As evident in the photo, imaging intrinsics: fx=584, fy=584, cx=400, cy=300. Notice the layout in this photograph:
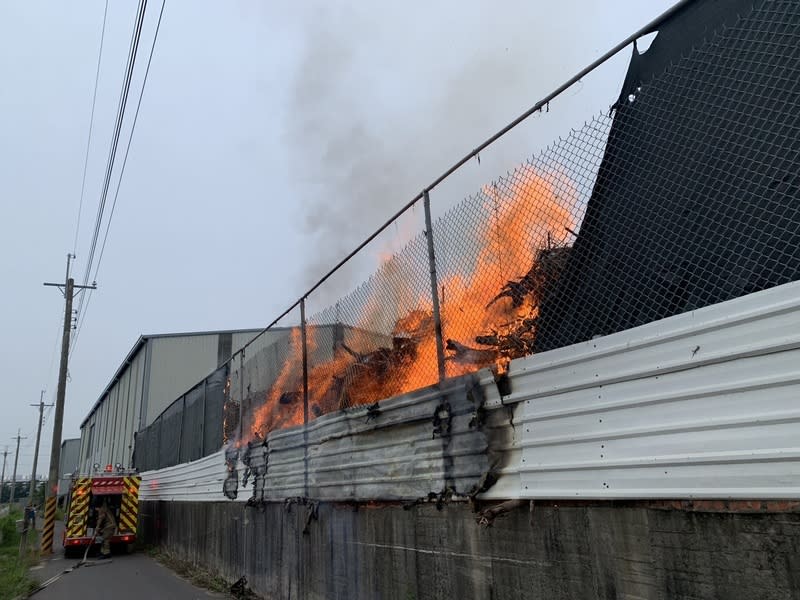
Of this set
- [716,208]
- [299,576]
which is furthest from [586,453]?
[299,576]

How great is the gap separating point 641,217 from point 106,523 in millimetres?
18212

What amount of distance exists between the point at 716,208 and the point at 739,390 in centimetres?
89

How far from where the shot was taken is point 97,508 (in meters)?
16.9

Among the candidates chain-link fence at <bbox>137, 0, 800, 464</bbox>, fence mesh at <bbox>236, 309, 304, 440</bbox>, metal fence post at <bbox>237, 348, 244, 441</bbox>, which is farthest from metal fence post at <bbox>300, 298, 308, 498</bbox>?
metal fence post at <bbox>237, 348, 244, 441</bbox>

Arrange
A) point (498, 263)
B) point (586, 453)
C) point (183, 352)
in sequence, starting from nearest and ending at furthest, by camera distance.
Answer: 1. point (586, 453)
2. point (498, 263)
3. point (183, 352)

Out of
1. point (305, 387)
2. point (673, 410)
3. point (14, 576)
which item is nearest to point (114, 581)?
point (14, 576)

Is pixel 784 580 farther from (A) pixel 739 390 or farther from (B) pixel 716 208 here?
(B) pixel 716 208

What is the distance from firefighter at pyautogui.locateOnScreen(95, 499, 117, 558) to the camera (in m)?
16.7

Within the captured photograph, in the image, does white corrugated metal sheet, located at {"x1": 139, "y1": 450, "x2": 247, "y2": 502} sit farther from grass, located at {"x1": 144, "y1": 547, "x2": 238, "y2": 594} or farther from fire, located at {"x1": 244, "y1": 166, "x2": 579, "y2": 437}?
fire, located at {"x1": 244, "y1": 166, "x2": 579, "y2": 437}

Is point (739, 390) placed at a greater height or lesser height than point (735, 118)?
lesser

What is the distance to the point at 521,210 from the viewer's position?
3945 mm

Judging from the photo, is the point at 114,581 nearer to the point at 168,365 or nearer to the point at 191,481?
the point at 191,481

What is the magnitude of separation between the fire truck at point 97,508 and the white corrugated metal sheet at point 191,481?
0.72 m

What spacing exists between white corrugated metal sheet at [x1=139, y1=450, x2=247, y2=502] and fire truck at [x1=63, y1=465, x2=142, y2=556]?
0.72 meters
